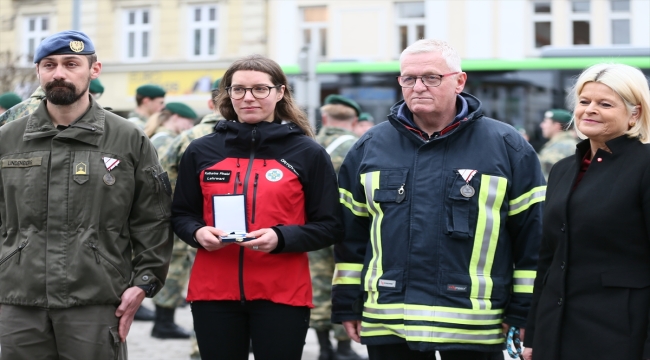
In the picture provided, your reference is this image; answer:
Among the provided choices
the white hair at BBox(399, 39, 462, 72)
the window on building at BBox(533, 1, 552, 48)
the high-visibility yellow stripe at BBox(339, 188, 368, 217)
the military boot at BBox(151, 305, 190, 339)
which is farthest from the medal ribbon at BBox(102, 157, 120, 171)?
the window on building at BBox(533, 1, 552, 48)

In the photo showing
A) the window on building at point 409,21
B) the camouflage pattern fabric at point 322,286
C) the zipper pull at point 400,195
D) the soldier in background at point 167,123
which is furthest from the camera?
the window on building at point 409,21

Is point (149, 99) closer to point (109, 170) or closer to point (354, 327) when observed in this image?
point (109, 170)

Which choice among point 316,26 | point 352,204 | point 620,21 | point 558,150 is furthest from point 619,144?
point 316,26

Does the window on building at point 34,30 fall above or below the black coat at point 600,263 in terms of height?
above

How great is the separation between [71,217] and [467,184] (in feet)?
5.74

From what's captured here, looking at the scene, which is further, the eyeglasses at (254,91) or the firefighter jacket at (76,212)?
the eyeglasses at (254,91)

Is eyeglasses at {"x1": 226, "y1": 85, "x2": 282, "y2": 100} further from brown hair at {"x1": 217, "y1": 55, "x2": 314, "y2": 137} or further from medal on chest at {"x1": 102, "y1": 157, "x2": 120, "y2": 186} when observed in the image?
medal on chest at {"x1": 102, "y1": 157, "x2": 120, "y2": 186}

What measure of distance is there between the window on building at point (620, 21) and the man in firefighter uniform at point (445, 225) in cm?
2329

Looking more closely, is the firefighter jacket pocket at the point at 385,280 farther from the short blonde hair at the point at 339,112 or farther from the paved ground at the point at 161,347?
the short blonde hair at the point at 339,112

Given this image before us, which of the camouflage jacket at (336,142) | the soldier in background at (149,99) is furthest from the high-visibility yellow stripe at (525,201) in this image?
the soldier in background at (149,99)

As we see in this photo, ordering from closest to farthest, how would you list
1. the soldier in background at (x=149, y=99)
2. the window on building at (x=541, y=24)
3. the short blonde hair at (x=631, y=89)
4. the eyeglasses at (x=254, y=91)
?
the short blonde hair at (x=631, y=89) → the eyeglasses at (x=254, y=91) → the soldier in background at (x=149, y=99) → the window on building at (x=541, y=24)

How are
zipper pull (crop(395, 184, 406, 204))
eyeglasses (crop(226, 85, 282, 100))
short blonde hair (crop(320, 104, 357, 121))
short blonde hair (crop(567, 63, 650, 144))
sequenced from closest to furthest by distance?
short blonde hair (crop(567, 63, 650, 144))
zipper pull (crop(395, 184, 406, 204))
eyeglasses (crop(226, 85, 282, 100))
short blonde hair (crop(320, 104, 357, 121))

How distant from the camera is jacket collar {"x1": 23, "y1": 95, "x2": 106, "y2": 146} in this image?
4.36 m

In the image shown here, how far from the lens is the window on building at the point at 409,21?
27781mm
